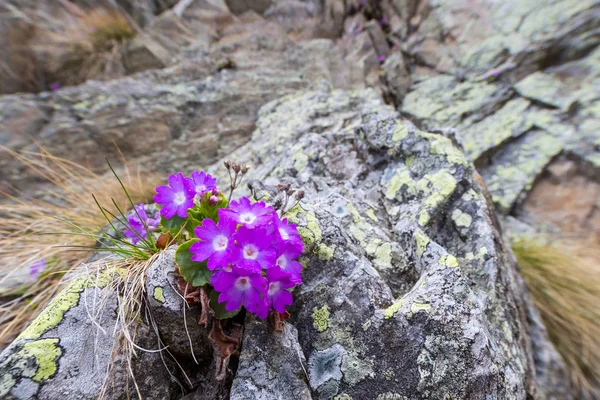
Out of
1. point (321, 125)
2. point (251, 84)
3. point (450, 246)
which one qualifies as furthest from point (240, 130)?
point (450, 246)

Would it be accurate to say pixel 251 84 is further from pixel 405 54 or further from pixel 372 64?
pixel 405 54

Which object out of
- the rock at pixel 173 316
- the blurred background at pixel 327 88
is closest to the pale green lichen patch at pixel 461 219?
the blurred background at pixel 327 88

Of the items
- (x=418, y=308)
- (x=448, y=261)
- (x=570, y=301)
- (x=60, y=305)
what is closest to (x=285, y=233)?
(x=418, y=308)

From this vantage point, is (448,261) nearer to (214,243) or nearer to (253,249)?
(253,249)

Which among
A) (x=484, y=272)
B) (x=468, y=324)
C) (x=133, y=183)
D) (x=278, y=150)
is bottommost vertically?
(x=484, y=272)

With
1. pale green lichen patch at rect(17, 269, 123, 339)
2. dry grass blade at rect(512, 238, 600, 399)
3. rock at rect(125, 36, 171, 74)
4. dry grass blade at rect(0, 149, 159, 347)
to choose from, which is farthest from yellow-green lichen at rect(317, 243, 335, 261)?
rock at rect(125, 36, 171, 74)

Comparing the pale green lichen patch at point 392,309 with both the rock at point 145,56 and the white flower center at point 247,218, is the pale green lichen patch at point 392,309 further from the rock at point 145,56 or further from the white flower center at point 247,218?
the rock at point 145,56
